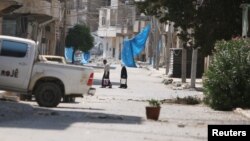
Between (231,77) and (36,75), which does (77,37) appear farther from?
(36,75)

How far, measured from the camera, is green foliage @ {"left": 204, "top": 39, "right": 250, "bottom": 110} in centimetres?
2164

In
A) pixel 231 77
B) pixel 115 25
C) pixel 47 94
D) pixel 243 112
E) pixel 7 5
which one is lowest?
pixel 243 112

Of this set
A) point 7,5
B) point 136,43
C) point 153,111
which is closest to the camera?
point 153,111

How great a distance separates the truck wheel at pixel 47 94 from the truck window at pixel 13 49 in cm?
126

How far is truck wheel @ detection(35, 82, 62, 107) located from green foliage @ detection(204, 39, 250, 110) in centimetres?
557

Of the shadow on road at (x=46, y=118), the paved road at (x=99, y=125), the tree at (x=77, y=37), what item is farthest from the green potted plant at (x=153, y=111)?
the tree at (x=77, y=37)

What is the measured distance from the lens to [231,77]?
71.5 feet

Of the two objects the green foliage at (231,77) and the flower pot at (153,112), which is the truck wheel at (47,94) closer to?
the flower pot at (153,112)

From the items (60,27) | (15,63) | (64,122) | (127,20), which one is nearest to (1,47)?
(15,63)

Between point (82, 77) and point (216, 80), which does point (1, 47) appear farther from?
point (216, 80)

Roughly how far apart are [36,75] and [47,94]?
0.71 metres

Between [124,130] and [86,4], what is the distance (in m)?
117

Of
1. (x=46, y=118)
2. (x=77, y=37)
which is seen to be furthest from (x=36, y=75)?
(x=77, y=37)

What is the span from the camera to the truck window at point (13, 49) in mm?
19016
